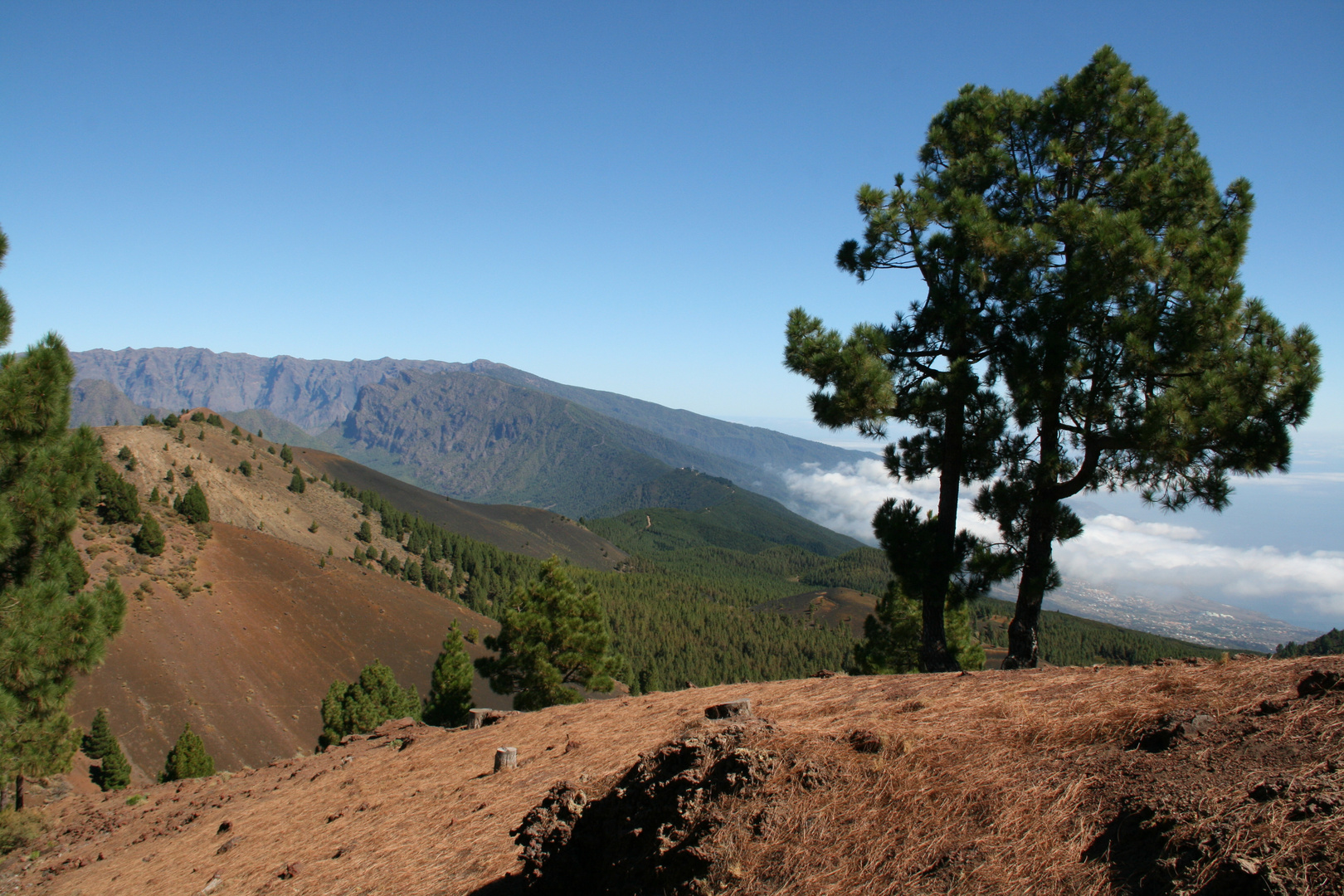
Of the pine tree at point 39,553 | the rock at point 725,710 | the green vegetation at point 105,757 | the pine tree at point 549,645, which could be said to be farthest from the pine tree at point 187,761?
the rock at point 725,710

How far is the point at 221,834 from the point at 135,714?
55.7m

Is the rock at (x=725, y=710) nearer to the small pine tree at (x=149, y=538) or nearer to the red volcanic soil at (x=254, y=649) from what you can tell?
the red volcanic soil at (x=254, y=649)

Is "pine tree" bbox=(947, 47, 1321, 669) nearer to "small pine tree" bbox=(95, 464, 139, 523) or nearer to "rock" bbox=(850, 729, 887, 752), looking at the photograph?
"rock" bbox=(850, 729, 887, 752)

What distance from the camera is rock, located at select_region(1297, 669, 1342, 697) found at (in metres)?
4.68

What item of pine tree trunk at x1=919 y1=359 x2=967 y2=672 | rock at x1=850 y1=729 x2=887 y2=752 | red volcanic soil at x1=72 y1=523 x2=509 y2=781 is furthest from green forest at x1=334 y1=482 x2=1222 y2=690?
rock at x1=850 y1=729 x2=887 y2=752

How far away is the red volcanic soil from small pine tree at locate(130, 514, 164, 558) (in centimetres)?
437

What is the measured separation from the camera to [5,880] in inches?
402

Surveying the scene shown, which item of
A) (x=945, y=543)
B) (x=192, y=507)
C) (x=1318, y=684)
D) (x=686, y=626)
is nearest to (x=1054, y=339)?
(x=945, y=543)

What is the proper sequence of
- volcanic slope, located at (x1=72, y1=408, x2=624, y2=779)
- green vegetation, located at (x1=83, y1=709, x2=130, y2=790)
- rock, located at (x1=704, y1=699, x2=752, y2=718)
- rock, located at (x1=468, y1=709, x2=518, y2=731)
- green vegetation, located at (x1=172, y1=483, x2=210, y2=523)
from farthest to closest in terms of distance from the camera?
green vegetation, located at (x1=172, y1=483, x2=210, y2=523) → volcanic slope, located at (x1=72, y1=408, x2=624, y2=779) → green vegetation, located at (x1=83, y1=709, x2=130, y2=790) → rock, located at (x1=468, y1=709, x2=518, y2=731) → rock, located at (x1=704, y1=699, x2=752, y2=718)

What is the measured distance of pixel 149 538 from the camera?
224ft

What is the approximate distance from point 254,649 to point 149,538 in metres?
15.2

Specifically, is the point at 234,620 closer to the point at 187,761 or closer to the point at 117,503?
the point at 117,503

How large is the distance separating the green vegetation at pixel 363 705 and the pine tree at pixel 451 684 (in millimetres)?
3145

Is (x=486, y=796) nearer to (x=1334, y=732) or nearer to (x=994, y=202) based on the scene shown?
(x=1334, y=732)
